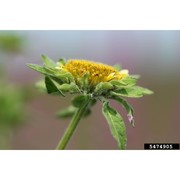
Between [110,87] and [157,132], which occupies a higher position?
[110,87]

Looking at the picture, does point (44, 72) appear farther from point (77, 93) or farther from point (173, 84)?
point (173, 84)

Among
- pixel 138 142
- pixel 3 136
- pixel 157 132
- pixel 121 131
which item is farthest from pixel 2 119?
pixel 121 131

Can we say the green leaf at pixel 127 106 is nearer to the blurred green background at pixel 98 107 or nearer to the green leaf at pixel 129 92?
the green leaf at pixel 129 92

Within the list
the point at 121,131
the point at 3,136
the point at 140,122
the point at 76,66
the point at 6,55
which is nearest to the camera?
the point at 121,131

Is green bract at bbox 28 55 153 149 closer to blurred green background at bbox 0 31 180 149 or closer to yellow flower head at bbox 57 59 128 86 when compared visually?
yellow flower head at bbox 57 59 128 86
